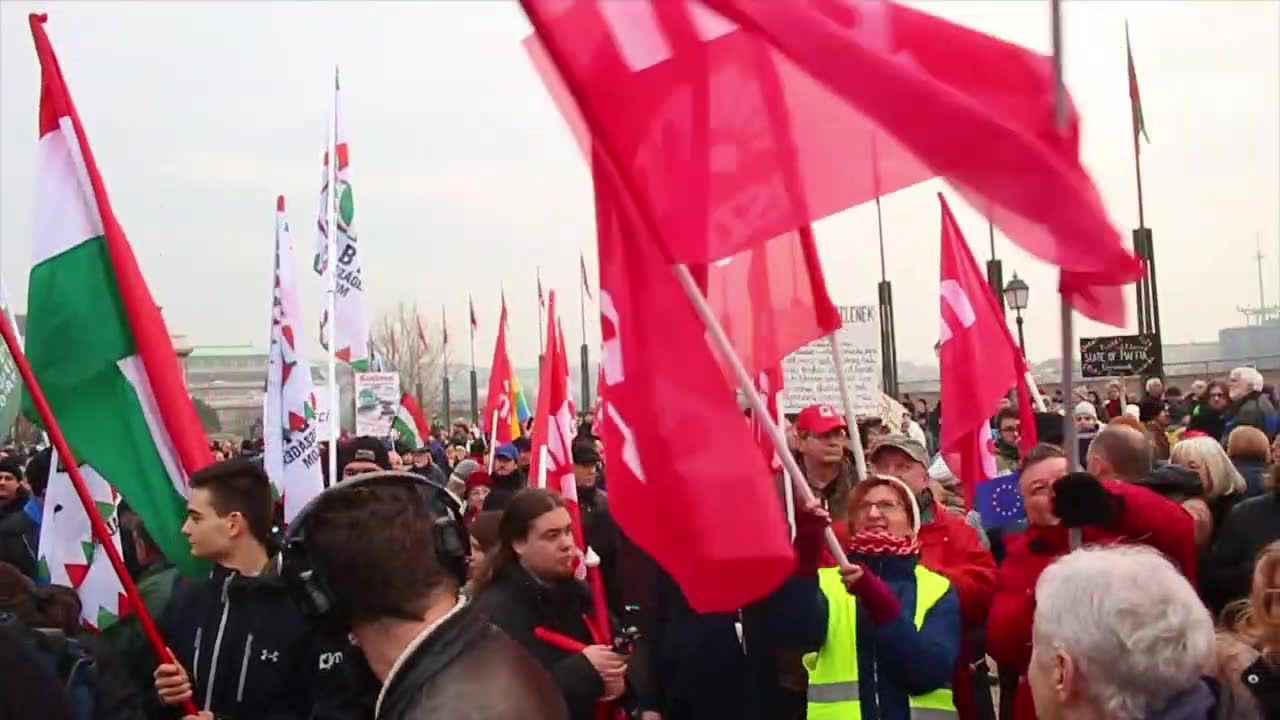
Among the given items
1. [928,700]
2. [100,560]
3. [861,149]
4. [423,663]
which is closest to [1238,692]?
[928,700]

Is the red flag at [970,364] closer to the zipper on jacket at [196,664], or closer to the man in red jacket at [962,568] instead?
the man in red jacket at [962,568]

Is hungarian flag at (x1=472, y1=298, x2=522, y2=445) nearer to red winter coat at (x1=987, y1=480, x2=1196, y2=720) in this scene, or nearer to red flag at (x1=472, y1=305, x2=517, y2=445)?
red flag at (x1=472, y1=305, x2=517, y2=445)

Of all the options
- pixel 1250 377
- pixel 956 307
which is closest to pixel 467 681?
pixel 956 307

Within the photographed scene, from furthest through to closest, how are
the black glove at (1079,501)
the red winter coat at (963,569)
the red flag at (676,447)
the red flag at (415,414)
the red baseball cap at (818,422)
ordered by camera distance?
the red flag at (415,414) < the red baseball cap at (818,422) < the red winter coat at (963,569) < the red flag at (676,447) < the black glove at (1079,501)

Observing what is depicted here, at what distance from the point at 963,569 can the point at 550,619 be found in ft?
5.33

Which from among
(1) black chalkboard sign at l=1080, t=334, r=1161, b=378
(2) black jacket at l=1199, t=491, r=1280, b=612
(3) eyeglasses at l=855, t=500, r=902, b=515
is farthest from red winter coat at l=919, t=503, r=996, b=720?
(1) black chalkboard sign at l=1080, t=334, r=1161, b=378

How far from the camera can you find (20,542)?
8359mm

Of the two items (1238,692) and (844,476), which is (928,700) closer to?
(1238,692)

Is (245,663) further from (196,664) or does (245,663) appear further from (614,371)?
(614,371)

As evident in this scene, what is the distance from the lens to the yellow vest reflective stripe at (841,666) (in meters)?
4.19

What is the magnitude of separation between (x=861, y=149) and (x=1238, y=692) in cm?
176

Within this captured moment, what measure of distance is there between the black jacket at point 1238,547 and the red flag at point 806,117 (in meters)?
2.76

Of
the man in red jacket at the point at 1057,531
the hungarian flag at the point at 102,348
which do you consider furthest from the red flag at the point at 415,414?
the man in red jacket at the point at 1057,531

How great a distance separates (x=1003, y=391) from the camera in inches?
296
